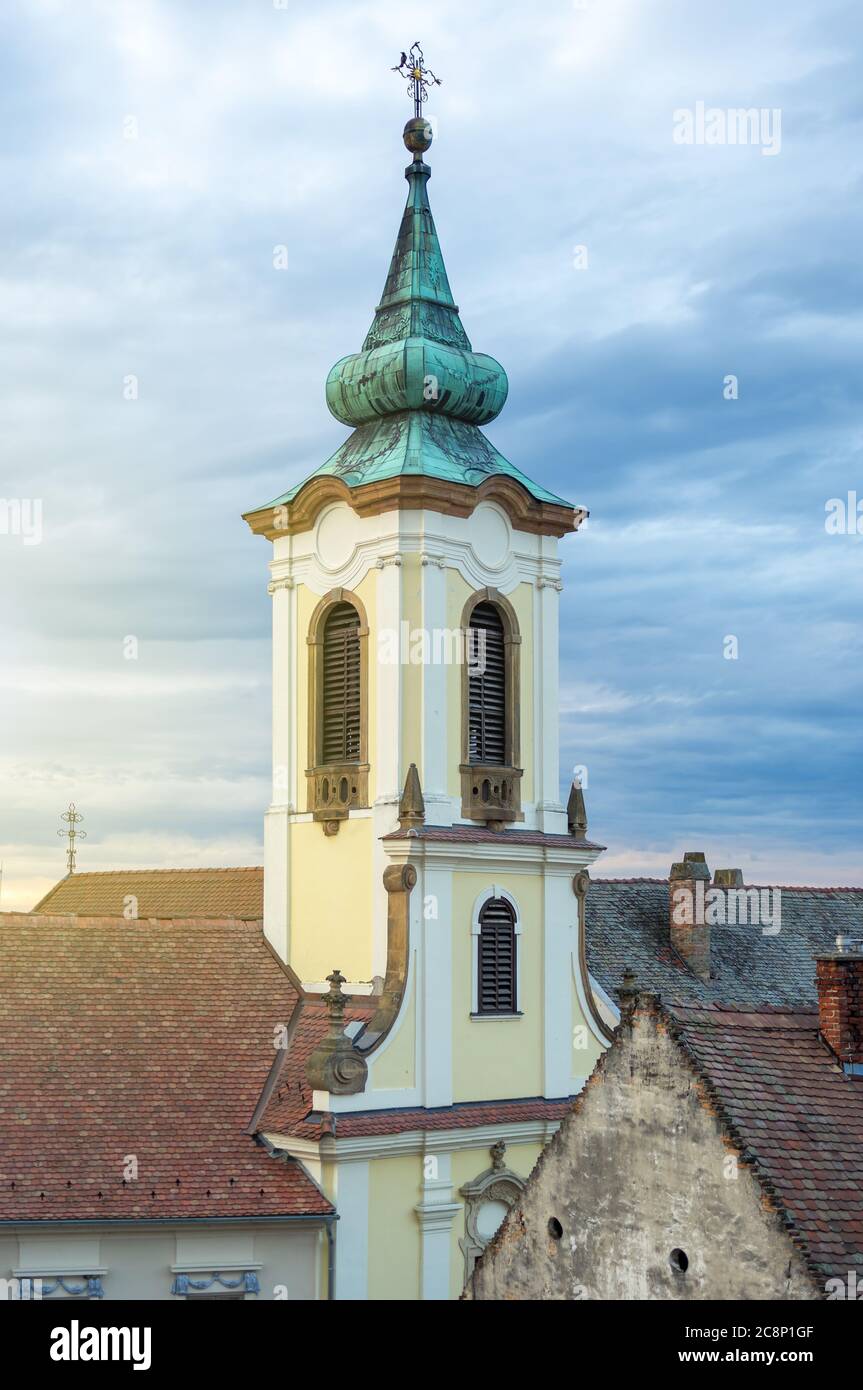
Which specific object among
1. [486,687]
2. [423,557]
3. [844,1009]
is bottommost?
[844,1009]

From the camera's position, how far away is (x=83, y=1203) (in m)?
22.9

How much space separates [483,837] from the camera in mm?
27578

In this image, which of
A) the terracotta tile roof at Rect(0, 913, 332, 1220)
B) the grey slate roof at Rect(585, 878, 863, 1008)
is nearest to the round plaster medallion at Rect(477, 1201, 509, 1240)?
the terracotta tile roof at Rect(0, 913, 332, 1220)

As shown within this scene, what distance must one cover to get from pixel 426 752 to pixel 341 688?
2.40m

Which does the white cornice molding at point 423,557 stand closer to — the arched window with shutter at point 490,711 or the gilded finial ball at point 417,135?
the arched window with shutter at point 490,711

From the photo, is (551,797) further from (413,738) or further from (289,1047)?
(289,1047)

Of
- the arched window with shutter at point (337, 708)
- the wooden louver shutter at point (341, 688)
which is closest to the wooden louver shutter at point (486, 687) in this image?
the arched window with shutter at point (337, 708)

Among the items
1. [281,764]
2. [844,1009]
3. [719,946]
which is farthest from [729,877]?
[844,1009]

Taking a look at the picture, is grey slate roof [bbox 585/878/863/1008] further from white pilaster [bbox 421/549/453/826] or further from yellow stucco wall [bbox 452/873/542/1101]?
white pilaster [bbox 421/549/453/826]

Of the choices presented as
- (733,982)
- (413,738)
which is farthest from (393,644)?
(733,982)

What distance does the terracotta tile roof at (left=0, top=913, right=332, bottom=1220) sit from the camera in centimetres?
2330

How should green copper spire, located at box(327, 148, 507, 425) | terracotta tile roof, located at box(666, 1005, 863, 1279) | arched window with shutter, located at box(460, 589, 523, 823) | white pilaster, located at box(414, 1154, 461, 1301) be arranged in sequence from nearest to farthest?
terracotta tile roof, located at box(666, 1005, 863, 1279) → white pilaster, located at box(414, 1154, 461, 1301) → arched window with shutter, located at box(460, 589, 523, 823) → green copper spire, located at box(327, 148, 507, 425)

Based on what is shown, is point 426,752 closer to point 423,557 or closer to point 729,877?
point 423,557

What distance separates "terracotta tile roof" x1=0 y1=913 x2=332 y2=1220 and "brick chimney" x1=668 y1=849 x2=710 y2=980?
1172 cm
